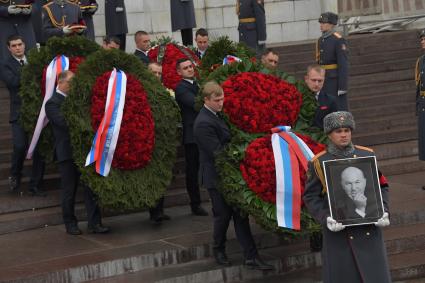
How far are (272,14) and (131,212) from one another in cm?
910

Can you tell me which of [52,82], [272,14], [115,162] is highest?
[272,14]

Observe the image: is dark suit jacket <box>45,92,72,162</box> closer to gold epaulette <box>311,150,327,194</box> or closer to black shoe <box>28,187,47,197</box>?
black shoe <box>28,187,47,197</box>

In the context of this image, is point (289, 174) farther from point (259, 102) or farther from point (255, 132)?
point (259, 102)

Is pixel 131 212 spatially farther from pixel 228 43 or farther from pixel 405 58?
pixel 405 58

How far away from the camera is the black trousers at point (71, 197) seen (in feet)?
31.8

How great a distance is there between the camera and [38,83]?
10.4 m

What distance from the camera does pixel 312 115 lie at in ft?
30.1

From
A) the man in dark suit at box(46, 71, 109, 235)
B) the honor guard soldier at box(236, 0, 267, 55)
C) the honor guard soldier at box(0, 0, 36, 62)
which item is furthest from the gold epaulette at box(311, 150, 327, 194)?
the honor guard soldier at box(236, 0, 267, 55)

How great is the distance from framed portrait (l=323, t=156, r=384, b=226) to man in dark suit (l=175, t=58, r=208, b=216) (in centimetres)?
374

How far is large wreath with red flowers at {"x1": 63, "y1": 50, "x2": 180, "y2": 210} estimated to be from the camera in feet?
31.0

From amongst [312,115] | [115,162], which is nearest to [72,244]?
[115,162]

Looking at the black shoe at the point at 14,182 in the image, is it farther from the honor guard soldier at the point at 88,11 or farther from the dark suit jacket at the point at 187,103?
the honor guard soldier at the point at 88,11

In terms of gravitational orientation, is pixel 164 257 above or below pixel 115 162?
below

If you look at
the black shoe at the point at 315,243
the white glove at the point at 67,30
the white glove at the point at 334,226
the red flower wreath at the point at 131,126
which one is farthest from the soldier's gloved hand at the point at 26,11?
the white glove at the point at 334,226
